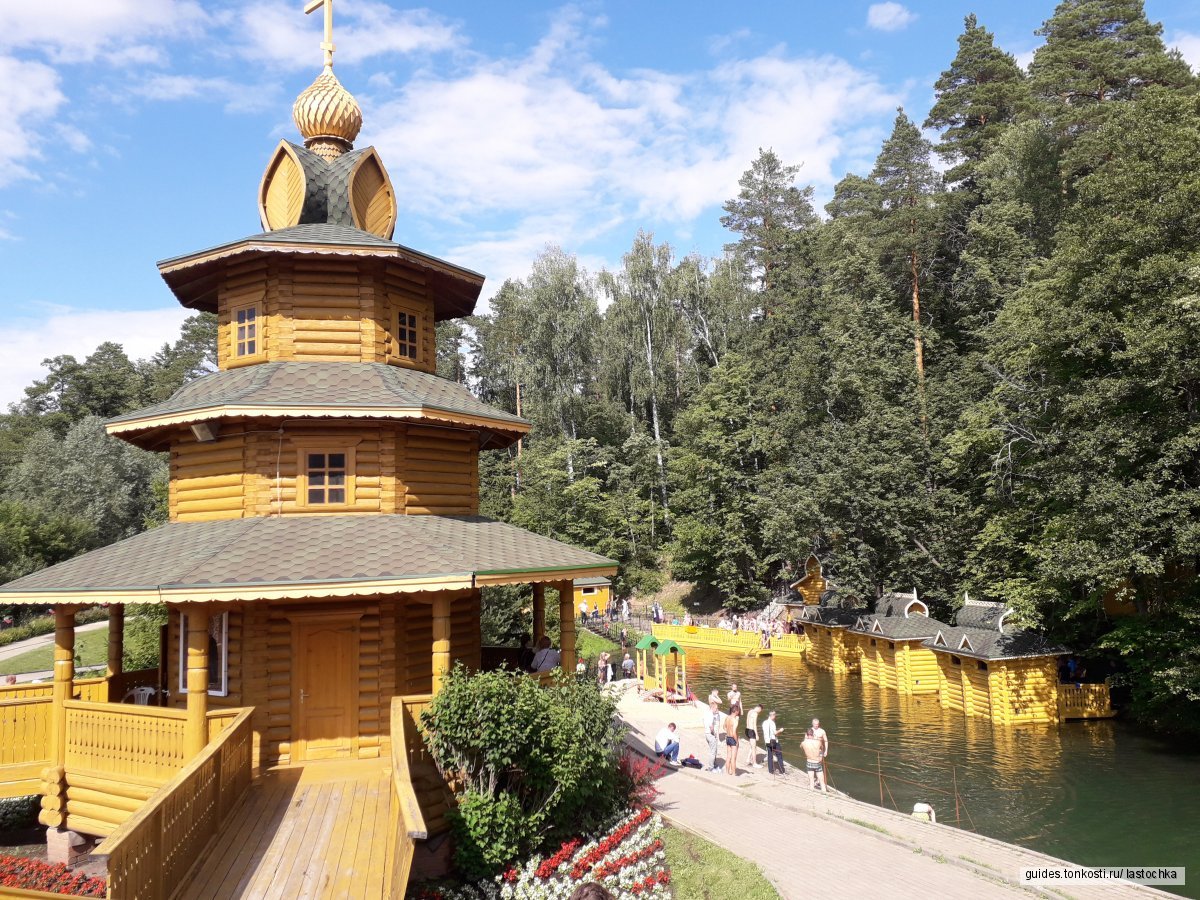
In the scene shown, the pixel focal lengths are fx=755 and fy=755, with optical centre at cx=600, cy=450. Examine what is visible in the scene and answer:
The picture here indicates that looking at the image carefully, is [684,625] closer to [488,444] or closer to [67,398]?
[488,444]

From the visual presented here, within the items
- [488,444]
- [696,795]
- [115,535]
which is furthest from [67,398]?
[696,795]

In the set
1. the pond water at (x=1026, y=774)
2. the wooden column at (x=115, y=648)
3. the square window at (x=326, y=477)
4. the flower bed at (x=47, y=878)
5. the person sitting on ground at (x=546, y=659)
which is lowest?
the pond water at (x=1026, y=774)

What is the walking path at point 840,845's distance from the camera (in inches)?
456

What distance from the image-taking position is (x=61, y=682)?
42.1 ft

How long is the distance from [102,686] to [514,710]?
9.35 m

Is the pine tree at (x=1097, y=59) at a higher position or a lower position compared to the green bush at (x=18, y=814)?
higher

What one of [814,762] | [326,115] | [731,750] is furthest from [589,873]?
[326,115]

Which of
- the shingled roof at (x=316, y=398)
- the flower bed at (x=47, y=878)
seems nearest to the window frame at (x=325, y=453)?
the shingled roof at (x=316, y=398)

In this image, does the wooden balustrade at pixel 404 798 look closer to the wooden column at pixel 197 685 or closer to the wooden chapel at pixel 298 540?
the wooden chapel at pixel 298 540

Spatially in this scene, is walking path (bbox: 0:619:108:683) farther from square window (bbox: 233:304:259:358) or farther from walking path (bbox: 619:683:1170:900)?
walking path (bbox: 619:683:1170:900)

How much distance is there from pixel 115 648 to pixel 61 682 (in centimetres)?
284

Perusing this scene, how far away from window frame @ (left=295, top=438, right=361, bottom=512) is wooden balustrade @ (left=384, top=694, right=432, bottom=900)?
13.9ft

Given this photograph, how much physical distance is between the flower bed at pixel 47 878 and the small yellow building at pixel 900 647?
1104 inches

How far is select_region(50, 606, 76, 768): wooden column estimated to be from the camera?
12727mm
